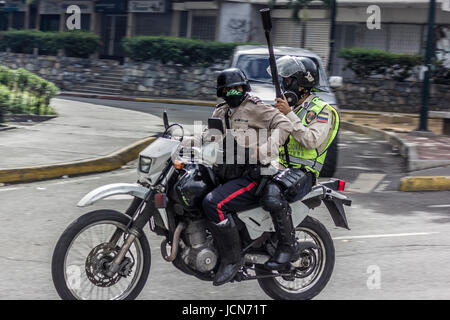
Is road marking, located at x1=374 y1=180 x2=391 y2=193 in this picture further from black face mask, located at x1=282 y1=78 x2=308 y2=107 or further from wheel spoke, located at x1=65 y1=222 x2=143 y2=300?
wheel spoke, located at x1=65 y1=222 x2=143 y2=300

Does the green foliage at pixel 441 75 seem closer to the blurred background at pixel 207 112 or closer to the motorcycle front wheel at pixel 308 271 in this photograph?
the blurred background at pixel 207 112

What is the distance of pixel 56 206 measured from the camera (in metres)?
7.88

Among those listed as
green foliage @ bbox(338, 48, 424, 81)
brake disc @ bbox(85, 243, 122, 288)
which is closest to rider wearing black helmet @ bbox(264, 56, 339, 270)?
brake disc @ bbox(85, 243, 122, 288)

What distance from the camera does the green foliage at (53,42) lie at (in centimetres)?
2903

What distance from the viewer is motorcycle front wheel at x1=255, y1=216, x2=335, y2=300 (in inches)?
201

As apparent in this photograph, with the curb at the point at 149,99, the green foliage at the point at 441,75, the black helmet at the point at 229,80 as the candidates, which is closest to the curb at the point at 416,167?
the black helmet at the point at 229,80

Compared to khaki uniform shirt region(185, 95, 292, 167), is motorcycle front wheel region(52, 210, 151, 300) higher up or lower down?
lower down

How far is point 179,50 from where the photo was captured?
25.7m

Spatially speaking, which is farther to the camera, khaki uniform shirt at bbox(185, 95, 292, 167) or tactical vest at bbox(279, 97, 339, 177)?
tactical vest at bbox(279, 97, 339, 177)

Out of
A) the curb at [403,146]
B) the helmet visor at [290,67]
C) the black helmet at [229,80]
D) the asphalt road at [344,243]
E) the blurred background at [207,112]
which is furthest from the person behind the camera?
the curb at [403,146]

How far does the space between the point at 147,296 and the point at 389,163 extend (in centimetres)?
800

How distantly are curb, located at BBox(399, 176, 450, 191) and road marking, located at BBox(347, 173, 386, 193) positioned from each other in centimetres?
45

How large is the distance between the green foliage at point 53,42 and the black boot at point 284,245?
2522cm

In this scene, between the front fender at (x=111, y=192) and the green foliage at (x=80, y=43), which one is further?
the green foliage at (x=80, y=43)
